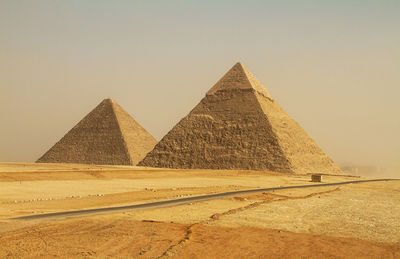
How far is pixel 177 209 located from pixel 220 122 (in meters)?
64.9

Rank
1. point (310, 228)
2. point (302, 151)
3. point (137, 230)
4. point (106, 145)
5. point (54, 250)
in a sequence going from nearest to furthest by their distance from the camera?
point (54, 250) → point (137, 230) → point (310, 228) → point (302, 151) → point (106, 145)

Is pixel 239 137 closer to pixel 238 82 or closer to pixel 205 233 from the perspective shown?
pixel 238 82

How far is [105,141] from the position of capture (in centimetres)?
9944

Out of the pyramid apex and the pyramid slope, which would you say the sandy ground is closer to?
the pyramid apex

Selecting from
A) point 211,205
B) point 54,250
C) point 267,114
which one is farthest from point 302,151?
point 54,250

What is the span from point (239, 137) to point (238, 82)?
15.1 meters

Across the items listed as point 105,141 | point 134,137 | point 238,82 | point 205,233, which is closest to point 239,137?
point 238,82

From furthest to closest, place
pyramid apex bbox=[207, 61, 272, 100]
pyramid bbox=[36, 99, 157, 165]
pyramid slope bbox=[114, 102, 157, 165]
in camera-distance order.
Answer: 1. pyramid bbox=[36, 99, 157, 165]
2. pyramid slope bbox=[114, 102, 157, 165]
3. pyramid apex bbox=[207, 61, 272, 100]

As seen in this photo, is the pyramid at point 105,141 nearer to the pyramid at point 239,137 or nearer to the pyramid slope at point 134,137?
the pyramid slope at point 134,137

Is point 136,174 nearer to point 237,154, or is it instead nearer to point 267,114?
point 237,154

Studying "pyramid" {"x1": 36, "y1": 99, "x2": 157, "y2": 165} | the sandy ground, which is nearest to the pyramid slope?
"pyramid" {"x1": 36, "y1": 99, "x2": 157, "y2": 165}

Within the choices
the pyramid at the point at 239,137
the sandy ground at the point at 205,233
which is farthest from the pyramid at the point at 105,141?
the sandy ground at the point at 205,233

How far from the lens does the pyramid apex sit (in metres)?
85.5

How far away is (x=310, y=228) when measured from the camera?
12773mm
